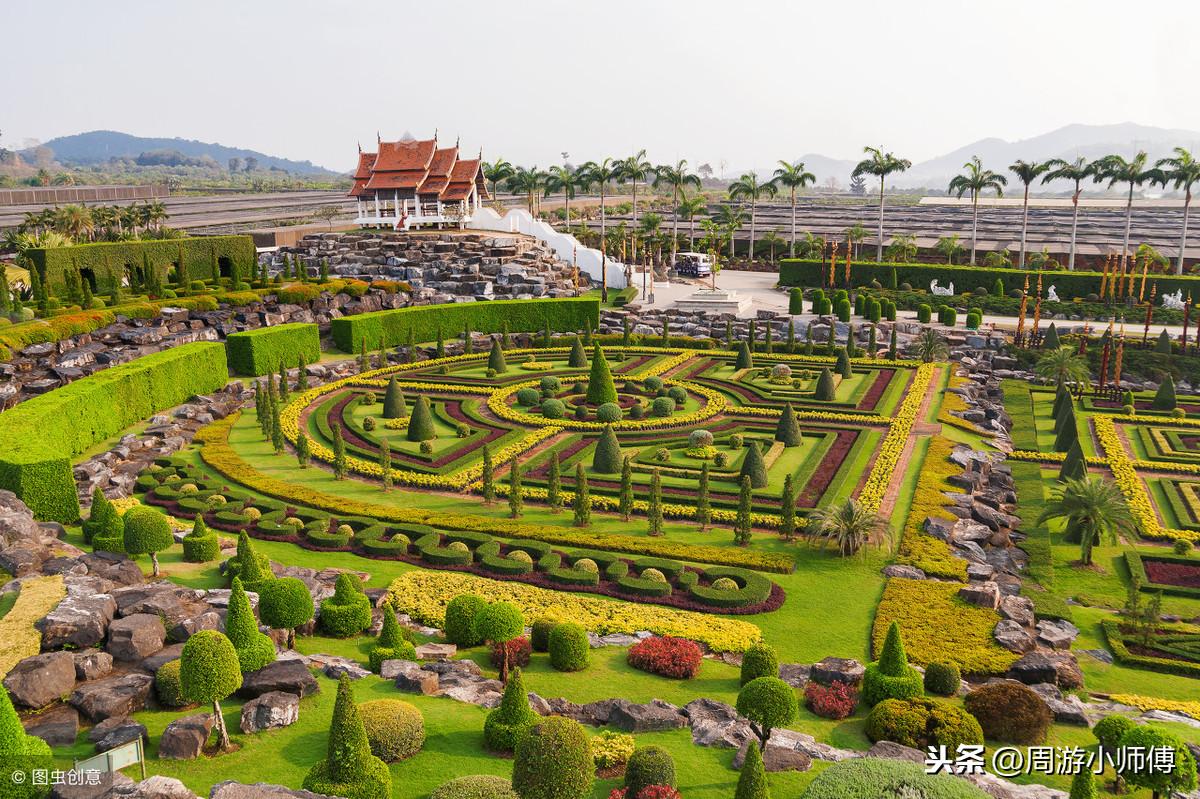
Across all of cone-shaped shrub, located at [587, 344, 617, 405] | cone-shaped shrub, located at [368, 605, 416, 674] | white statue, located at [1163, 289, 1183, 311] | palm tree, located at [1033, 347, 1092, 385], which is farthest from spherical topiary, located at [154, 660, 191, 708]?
white statue, located at [1163, 289, 1183, 311]

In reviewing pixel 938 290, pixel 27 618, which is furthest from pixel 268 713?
pixel 938 290

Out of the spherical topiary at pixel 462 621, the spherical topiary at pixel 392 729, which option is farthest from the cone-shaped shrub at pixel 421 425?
the spherical topiary at pixel 392 729

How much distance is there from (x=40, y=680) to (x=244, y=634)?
151 inches

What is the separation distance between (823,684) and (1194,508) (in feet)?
74.6

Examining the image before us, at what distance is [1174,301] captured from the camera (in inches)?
2938

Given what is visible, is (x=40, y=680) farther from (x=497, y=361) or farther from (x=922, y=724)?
(x=497, y=361)

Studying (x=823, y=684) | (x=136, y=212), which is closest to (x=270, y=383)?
(x=823, y=684)

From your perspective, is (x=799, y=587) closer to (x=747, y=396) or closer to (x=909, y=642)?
(x=909, y=642)

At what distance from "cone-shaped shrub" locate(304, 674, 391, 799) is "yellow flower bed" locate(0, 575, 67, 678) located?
26.3ft

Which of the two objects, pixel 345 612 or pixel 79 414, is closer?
pixel 345 612

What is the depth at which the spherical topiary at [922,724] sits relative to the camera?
18219 millimetres

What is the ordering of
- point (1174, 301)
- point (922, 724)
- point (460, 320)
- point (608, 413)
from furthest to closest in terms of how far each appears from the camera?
1. point (1174, 301)
2. point (460, 320)
3. point (608, 413)
4. point (922, 724)

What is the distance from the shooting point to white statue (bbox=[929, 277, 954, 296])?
269 feet

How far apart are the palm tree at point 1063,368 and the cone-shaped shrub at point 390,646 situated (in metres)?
43.3
